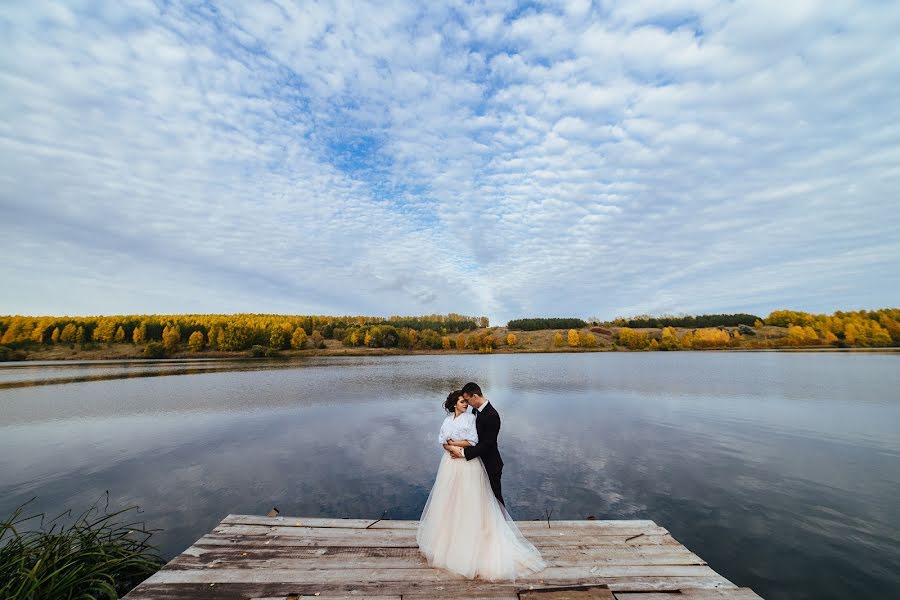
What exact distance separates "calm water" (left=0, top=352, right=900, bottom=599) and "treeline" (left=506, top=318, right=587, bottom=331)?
154065 mm

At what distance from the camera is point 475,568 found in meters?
5.77

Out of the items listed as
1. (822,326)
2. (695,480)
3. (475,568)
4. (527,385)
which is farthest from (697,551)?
(822,326)

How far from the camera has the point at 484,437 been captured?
6117 millimetres

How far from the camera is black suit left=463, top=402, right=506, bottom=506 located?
6.06 meters

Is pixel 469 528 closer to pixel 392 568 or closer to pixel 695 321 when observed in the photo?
pixel 392 568

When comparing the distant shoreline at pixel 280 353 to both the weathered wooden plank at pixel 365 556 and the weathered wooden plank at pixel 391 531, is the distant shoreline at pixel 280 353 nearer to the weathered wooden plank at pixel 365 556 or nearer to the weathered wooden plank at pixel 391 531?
the weathered wooden plank at pixel 391 531

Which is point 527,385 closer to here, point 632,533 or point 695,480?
point 695,480

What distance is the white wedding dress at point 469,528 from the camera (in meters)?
5.78

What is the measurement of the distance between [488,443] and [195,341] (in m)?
140

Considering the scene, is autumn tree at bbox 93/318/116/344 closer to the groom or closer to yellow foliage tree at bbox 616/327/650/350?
the groom

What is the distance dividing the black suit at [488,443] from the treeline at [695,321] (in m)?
192

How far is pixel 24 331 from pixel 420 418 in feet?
498

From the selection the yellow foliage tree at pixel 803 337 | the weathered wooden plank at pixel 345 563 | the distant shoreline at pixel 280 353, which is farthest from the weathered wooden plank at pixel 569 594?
the yellow foliage tree at pixel 803 337

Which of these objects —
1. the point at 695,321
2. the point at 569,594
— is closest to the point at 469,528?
the point at 569,594
